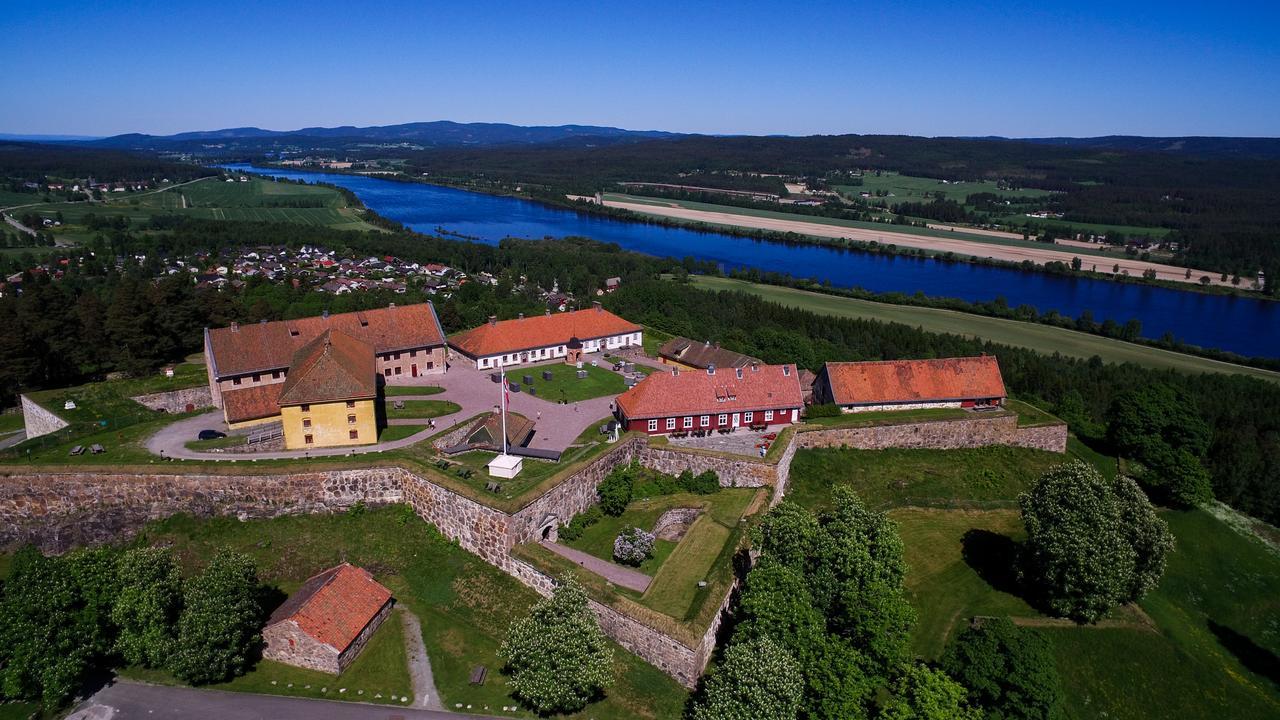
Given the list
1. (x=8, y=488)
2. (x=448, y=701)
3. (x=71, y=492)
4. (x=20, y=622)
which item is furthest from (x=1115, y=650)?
(x=8, y=488)

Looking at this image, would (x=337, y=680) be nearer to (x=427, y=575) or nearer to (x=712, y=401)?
(x=427, y=575)

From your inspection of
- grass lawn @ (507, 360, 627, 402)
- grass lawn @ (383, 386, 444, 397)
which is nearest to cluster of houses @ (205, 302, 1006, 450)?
grass lawn @ (383, 386, 444, 397)

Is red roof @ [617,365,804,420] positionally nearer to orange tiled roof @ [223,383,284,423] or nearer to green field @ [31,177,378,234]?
orange tiled roof @ [223,383,284,423]

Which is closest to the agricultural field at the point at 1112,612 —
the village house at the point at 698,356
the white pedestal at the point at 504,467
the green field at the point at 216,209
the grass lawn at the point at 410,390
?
the village house at the point at 698,356

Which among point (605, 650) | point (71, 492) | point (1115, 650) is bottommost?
point (1115, 650)

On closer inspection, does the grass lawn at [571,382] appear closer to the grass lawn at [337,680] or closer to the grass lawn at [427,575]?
the grass lawn at [427,575]

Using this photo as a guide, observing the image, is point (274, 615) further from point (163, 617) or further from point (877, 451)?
point (877, 451)
